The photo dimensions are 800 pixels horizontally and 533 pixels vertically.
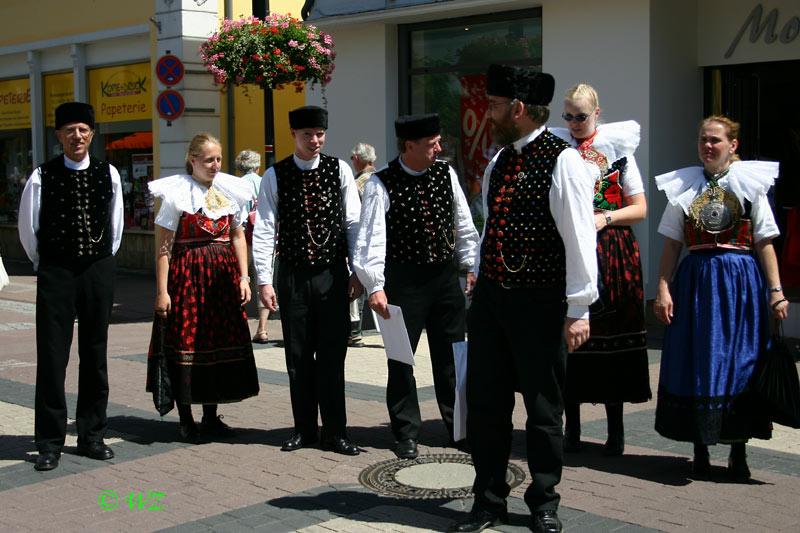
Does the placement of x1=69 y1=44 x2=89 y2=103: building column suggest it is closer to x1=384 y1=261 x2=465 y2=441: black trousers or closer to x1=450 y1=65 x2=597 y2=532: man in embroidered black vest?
x1=384 y1=261 x2=465 y2=441: black trousers

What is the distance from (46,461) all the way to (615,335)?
3272 mm

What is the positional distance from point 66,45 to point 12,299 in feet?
22.3

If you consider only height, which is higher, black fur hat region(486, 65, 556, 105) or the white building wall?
the white building wall

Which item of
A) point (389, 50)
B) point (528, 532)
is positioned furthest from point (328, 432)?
point (389, 50)

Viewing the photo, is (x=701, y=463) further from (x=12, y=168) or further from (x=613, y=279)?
(x=12, y=168)

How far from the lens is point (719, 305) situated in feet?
19.4

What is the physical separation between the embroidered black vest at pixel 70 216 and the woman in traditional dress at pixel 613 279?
278 centimetres

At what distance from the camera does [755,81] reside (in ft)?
38.0

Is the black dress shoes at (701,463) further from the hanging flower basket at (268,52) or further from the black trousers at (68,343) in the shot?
the hanging flower basket at (268,52)

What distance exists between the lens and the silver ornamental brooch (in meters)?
5.94

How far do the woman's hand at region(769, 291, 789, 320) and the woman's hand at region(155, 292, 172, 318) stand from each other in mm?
3527

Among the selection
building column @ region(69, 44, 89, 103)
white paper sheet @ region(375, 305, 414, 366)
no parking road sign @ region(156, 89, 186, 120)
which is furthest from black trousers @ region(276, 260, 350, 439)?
building column @ region(69, 44, 89, 103)

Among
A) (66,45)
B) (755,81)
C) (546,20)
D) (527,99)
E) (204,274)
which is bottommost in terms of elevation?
(204,274)

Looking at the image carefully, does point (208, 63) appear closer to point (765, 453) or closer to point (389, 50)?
point (389, 50)
